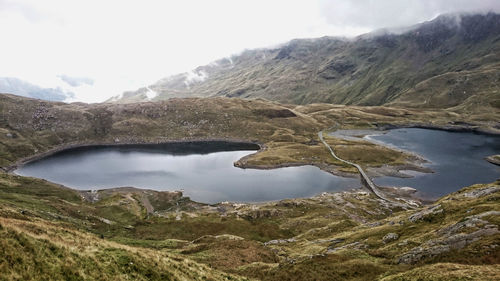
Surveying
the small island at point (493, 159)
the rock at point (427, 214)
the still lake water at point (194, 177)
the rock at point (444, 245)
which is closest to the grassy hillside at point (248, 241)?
the rock at point (444, 245)

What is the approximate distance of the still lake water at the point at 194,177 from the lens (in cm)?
13212

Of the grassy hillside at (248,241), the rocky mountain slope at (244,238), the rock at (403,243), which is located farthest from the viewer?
the rock at (403,243)

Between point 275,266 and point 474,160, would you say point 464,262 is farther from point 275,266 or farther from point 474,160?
point 474,160

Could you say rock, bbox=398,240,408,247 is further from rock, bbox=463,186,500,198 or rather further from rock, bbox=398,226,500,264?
rock, bbox=463,186,500,198

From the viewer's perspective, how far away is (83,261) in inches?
799

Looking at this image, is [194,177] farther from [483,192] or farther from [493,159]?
[493,159]

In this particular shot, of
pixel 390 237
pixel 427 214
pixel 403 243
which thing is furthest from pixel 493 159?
pixel 403 243

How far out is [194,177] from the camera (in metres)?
153

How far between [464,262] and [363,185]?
112115 mm

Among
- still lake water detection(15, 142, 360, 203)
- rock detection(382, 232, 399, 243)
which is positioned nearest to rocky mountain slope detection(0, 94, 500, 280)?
rock detection(382, 232, 399, 243)

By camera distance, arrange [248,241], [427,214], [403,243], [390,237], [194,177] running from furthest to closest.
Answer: [194,177] < [248,241] < [427,214] < [390,237] < [403,243]

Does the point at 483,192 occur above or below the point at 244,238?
above

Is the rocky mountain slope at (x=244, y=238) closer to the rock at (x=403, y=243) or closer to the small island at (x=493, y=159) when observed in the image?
the rock at (x=403, y=243)

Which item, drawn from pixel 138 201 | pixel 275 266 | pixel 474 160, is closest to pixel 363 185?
pixel 474 160
